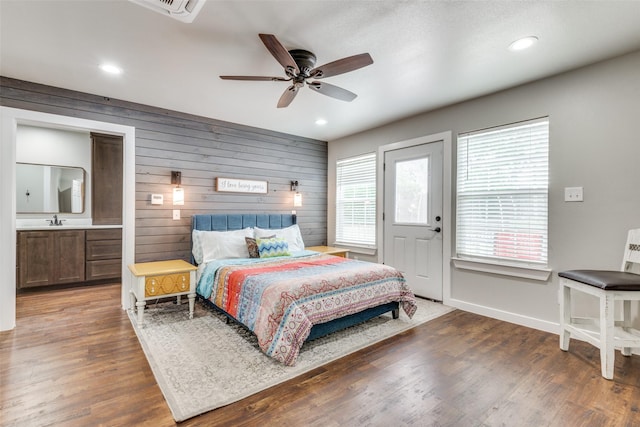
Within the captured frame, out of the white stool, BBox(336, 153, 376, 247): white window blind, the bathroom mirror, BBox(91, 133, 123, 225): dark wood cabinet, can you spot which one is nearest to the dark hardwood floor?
the white stool

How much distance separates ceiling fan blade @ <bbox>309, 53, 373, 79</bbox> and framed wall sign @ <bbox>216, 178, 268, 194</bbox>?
8.04 feet

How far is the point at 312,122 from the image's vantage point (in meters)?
4.48

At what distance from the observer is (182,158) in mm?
4070

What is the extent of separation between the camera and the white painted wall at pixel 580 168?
256 centimetres

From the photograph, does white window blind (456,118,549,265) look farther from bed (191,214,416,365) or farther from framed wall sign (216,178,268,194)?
framed wall sign (216,178,268,194)

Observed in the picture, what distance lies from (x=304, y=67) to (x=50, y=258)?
469 cm

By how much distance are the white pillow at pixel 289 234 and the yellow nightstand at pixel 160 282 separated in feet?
3.70

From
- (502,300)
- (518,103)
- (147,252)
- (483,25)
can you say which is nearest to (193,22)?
(483,25)

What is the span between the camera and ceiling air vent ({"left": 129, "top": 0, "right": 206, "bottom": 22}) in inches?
69.5

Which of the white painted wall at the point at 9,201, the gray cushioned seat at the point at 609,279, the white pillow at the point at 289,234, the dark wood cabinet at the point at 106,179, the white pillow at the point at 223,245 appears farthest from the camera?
the dark wood cabinet at the point at 106,179

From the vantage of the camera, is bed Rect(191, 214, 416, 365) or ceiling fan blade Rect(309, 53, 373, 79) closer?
ceiling fan blade Rect(309, 53, 373, 79)

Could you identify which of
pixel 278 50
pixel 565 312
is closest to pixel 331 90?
pixel 278 50

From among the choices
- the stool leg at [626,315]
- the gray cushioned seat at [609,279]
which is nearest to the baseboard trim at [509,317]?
the stool leg at [626,315]

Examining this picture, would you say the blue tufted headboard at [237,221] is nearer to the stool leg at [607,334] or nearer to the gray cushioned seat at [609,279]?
the gray cushioned seat at [609,279]
